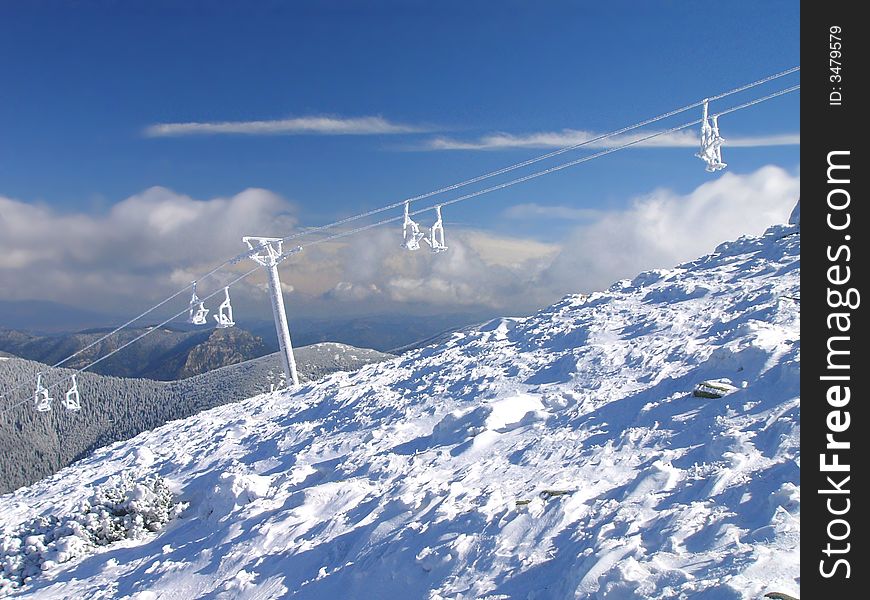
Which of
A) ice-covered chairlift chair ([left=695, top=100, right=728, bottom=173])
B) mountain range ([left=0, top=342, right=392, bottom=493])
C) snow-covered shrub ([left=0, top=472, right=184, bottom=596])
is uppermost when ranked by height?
ice-covered chairlift chair ([left=695, top=100, right=728, bottom=173])

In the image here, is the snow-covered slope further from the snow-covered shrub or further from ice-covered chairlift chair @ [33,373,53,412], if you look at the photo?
ice-covered chairlift chair @ [33,373,53,412]

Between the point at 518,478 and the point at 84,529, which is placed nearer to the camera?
the point at 518,478

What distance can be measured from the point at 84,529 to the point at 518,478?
8.82 m

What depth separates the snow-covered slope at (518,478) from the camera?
6.50 metres

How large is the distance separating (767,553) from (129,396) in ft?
685

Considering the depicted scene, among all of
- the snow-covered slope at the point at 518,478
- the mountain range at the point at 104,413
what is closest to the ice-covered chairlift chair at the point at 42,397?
the snow-covered slope at the point at 518,478

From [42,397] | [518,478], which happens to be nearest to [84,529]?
[518,478]

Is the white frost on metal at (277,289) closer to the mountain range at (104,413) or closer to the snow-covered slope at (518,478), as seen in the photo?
the snow-covered slope at (518,478)

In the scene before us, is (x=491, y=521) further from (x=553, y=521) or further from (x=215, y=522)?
(x=215, y=522)

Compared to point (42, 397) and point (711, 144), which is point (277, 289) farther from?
point (711, 144)

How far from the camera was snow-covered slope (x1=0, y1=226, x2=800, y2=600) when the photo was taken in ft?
21.3

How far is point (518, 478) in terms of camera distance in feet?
31.1

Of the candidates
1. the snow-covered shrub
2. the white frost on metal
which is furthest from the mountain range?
the snow-covered shrub

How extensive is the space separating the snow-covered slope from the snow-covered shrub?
1.24 feet
